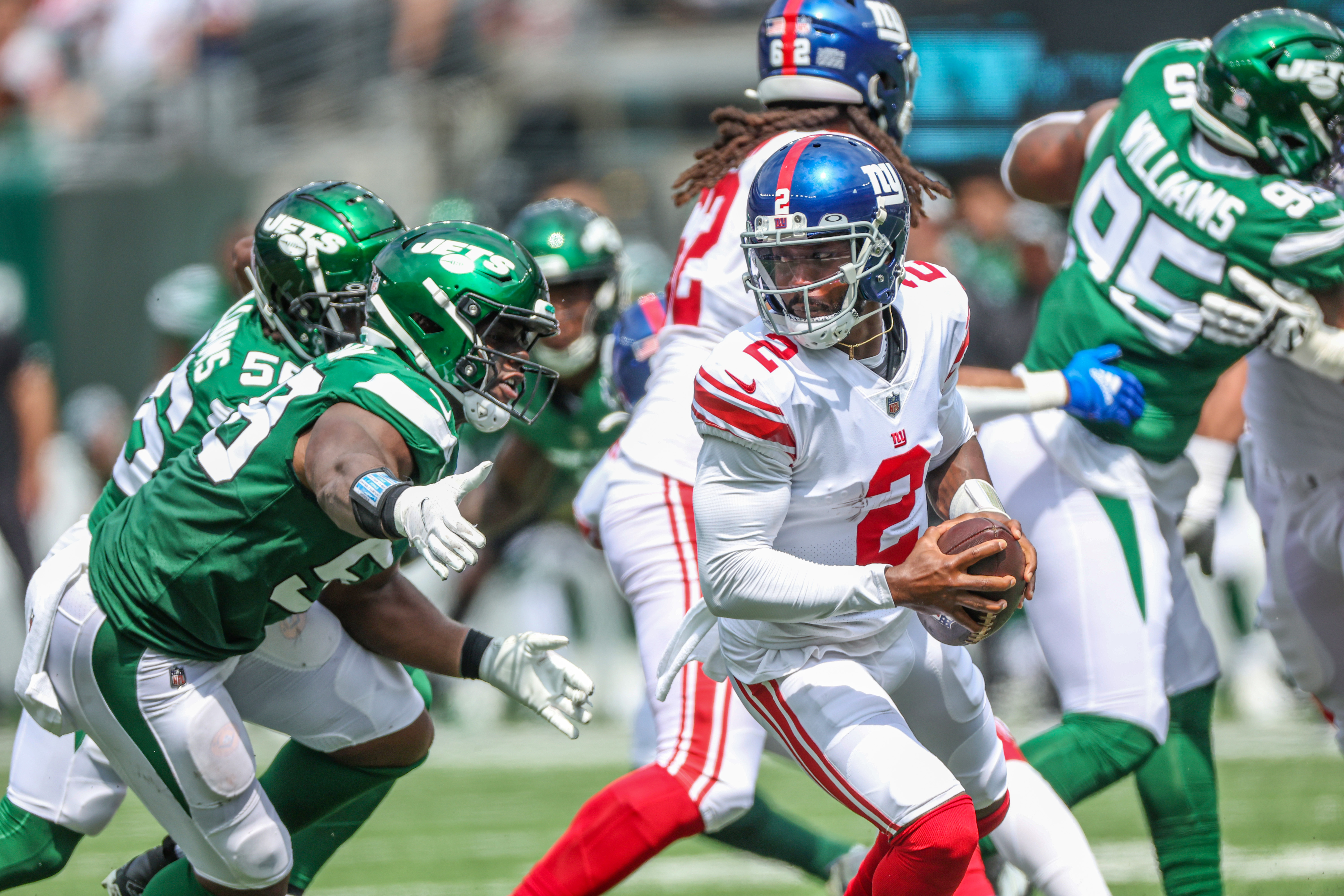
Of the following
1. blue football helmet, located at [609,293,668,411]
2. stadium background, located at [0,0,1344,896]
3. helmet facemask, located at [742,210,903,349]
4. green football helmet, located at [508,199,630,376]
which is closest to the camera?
helmet facemask, located at [742,210,903,349]

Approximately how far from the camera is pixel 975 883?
3168mm

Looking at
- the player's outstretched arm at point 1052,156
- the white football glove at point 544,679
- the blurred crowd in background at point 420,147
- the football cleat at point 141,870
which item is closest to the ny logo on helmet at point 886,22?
the player's outstretched arm at point 1052,156

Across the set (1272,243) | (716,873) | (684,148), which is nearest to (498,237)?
(1272,243)

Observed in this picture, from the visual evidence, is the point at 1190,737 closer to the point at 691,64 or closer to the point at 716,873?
the point at 716,873

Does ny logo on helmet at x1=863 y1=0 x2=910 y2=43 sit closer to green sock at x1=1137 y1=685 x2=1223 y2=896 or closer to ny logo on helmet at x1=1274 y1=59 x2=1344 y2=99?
ny logo on helmet at x1=1274 y1=59 x2=1344 y2=99

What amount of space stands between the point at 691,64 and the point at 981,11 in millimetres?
2611

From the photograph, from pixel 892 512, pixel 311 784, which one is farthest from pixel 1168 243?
pixel 311 784

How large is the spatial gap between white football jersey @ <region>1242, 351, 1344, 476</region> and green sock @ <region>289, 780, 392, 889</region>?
Result: 7.87 feet

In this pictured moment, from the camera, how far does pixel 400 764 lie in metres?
3.86

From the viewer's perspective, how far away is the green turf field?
4828 millimetres

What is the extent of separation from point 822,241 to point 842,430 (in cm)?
35

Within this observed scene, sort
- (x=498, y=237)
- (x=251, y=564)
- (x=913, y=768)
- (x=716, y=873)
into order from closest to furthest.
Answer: (x=913, y=768) → (x=251, y=564) → (x=498, y=237) → (x=716, y=873)

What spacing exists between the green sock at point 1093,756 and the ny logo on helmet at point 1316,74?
1.51 meters

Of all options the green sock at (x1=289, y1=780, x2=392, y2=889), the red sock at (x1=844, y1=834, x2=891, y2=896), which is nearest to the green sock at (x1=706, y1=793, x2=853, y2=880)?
the green sock at (x1=289, y1=780, x2=392, y2=889)
